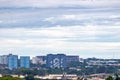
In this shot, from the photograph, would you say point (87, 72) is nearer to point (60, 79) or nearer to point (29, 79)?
point (60, 79)

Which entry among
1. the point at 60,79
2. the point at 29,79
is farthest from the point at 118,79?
the point at 60,79

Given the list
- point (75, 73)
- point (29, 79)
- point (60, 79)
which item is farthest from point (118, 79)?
point (75, 73)

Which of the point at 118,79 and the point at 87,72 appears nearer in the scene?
the point at 118,79

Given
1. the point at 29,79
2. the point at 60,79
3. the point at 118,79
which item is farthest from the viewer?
the point at 60,79

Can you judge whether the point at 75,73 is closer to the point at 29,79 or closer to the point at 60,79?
the point at 60,79

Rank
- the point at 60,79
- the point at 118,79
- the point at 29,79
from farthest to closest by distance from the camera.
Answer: the point at 60,79
the point at 29,79
the point at 118,79

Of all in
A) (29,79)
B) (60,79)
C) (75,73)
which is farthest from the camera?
(75,73)

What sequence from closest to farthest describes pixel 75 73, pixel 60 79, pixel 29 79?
1. pixel 29 79
2. pixel 60 79
3. pixel 75 73

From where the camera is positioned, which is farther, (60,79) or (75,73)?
(75,73)

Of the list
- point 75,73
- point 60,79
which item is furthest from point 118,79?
point 75,73
